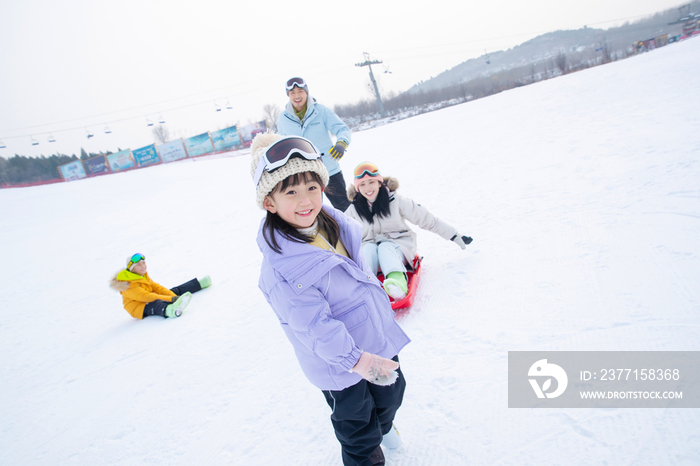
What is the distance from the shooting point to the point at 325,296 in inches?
49.4

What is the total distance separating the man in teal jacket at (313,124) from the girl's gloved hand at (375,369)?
8.02 feet

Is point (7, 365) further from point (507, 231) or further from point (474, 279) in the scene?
point (507, 231)

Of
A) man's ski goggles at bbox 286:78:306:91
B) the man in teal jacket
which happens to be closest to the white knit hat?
the man in teal jacket

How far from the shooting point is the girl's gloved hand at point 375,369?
1165mm

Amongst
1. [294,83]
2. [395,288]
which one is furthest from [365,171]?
[294,83]

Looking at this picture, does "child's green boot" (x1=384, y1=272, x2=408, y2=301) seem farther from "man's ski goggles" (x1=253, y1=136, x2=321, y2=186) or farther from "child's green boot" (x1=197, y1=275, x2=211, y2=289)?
"child's green boot" (x1=197, y1=275, x2=211, y2=289)

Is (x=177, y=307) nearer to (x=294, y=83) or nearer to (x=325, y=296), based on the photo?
(x=294, y=83)

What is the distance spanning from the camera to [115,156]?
95.4ft

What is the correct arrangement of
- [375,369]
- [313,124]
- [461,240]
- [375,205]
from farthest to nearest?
1. [313,124]
2. [461,240]
3. [375,205]
4. [375,369]

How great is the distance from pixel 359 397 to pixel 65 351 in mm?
3898

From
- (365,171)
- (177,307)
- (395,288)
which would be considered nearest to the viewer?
(395,288)

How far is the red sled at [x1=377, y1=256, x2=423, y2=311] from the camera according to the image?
8.59 ft

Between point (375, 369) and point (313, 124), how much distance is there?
301cm

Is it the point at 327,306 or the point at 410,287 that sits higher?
the point at 327,306
